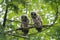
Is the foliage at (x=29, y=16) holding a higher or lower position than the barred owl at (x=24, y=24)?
higher

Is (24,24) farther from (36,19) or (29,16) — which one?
(29,16)

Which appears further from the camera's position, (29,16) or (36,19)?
(29,16)

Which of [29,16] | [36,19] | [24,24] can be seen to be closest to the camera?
[24,24]

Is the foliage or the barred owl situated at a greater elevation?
the foliage

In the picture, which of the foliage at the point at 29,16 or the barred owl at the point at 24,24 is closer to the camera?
the foliage at the point at 29,16

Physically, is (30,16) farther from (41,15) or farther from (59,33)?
(59,33)

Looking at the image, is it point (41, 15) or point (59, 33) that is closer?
point (59, 33)

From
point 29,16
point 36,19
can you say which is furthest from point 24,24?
point 29,16

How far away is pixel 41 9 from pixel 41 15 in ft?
0.70

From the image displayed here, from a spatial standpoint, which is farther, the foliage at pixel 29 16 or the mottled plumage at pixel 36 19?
→ the mottled plumage at pixel 36 19

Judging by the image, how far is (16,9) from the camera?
3592 millimetres

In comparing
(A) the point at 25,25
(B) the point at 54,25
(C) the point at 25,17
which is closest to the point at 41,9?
(C) the point at 25,17

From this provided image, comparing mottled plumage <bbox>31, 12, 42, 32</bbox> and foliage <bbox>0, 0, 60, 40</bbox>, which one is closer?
foliage <bbox>0, 0, 60, 40</bbox>

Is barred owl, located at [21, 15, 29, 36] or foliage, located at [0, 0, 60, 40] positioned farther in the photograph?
barred owl, located at [21, 15, 29, 36]
